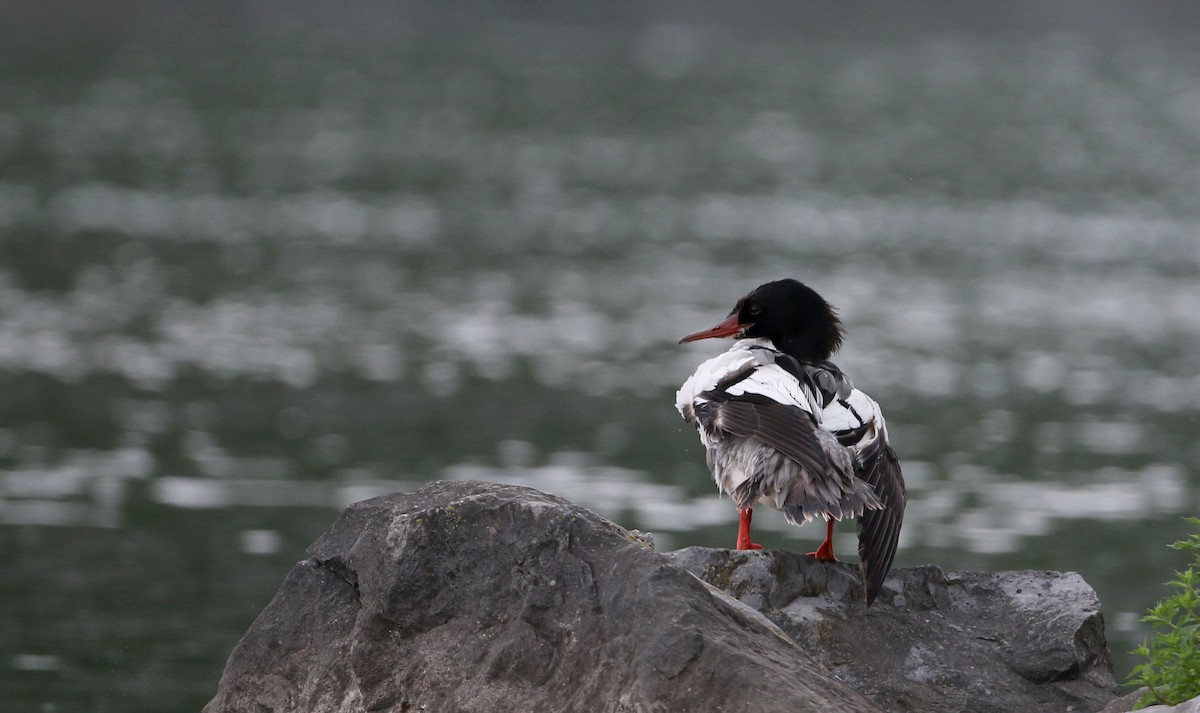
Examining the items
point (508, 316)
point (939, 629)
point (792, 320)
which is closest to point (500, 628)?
point (939, 629)

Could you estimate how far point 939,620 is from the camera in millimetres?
6027

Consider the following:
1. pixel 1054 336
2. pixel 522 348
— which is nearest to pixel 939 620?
pixel 522 348

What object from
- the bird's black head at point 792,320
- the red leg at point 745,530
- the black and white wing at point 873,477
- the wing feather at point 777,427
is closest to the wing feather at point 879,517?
the black and white wing at point 873,477

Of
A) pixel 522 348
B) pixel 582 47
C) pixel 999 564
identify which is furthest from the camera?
pixel 582 47

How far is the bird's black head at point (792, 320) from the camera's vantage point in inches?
281

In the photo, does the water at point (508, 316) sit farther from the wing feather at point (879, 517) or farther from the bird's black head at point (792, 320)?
the wing feather at point (879, 517)

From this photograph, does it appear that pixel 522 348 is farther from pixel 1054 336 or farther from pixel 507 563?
pixel 507 563

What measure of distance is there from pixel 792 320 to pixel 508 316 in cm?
1002

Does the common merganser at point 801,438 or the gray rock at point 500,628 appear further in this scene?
the common merganser at point 801,438

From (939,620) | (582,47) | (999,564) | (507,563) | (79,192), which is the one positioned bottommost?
(999,564)

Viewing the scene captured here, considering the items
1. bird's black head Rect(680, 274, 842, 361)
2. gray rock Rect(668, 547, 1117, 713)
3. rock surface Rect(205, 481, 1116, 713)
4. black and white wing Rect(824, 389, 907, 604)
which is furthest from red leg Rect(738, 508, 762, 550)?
bird's black head Rect(680, 274, 842, 361)

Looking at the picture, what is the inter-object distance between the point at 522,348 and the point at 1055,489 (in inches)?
218

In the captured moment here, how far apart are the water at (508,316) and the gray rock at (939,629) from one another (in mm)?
3655

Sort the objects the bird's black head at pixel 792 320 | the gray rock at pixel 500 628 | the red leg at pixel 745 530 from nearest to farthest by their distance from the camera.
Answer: the gray rock at pixel 500 628, the red leg at pixel 745 530, the bird's black head at pixel 792 320
